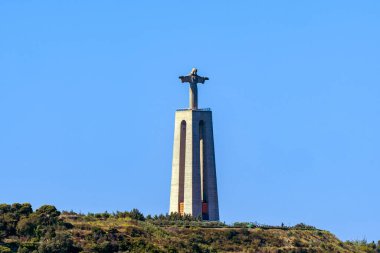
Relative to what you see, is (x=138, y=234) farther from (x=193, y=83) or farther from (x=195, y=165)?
(x=193, y=83)

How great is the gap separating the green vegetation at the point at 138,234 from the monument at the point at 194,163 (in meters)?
5.31

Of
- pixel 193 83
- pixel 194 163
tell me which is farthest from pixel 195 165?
pixel 193 83

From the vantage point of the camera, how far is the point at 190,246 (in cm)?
12581

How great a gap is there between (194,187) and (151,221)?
33.4ft

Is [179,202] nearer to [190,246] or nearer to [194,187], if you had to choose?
[194,187]

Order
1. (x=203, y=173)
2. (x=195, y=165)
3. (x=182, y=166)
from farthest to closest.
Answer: (x=203, y=173) → (x=182, y=166) → (x=195, y=165)

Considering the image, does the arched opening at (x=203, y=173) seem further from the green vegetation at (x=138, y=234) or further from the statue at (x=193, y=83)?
the green vegetation at (x=138, y=234)

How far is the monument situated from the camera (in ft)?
475

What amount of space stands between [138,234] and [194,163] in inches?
819

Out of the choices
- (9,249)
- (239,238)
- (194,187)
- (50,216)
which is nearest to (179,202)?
(194,187)

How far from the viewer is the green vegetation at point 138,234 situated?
119 m

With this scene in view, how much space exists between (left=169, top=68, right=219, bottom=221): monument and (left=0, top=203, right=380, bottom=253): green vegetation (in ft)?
17.4

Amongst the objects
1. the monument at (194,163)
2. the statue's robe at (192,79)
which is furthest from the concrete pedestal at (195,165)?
the statue's robe at (192,79)

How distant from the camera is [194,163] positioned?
145 m
